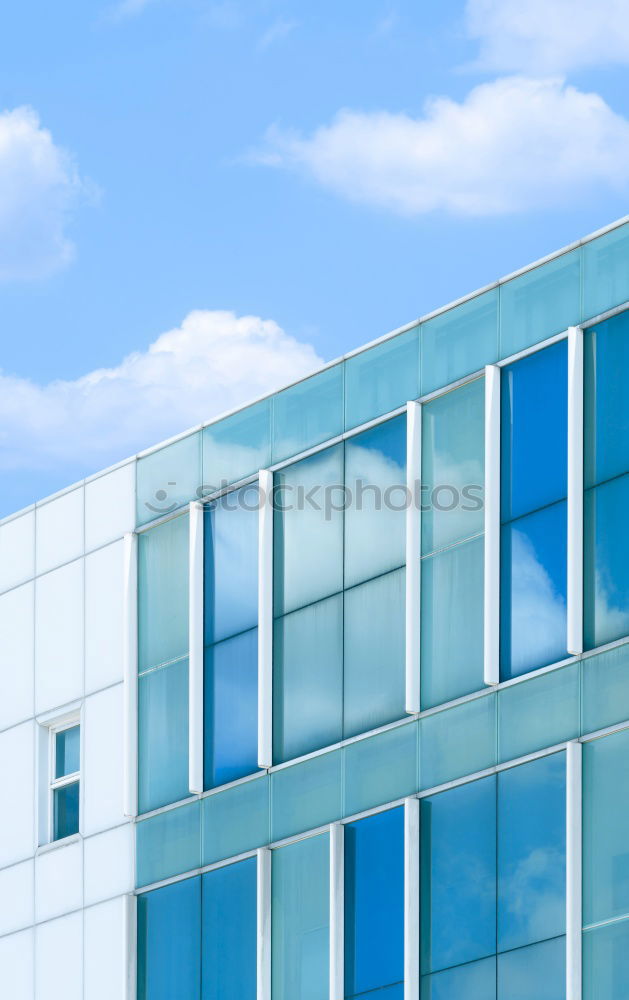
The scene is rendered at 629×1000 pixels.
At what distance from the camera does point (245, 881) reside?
30062 mm

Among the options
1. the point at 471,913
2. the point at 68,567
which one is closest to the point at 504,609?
the point at 471,913

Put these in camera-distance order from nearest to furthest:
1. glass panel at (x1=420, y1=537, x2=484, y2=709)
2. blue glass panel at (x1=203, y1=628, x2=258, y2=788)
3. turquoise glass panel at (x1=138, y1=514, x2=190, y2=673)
Result: glass panel at (x1=420, y1=537, x2=484, y2=709) → blue glass panel at (x1=203, y1=628, x2=258, y2=788) → turquoise glass panel at (x1=138, y1=514, x2=190, y2=673)

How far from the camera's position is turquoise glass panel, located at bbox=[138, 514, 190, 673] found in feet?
106

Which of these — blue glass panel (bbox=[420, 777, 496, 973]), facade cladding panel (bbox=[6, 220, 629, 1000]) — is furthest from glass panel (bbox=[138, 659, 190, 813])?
blue glass panel (bbox=[420, 777, 496, 973])

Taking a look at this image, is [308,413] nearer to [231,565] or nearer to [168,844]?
[231,565]

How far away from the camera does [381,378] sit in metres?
29.7

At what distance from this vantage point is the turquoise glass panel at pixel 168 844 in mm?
31109

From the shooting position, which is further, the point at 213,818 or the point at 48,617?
the point at 48,617

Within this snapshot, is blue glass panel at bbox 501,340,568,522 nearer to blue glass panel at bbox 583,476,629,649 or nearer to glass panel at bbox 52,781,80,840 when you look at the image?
blue glass panel at bbox 583,476,629,649

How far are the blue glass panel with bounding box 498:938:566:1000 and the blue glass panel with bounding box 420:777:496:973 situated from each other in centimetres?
44

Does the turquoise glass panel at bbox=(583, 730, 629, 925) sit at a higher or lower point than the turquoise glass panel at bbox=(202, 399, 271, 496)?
lower

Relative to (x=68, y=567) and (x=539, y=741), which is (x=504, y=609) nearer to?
(x=539, y=741)

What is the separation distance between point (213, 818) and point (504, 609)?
6.27 m

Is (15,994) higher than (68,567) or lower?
lower
